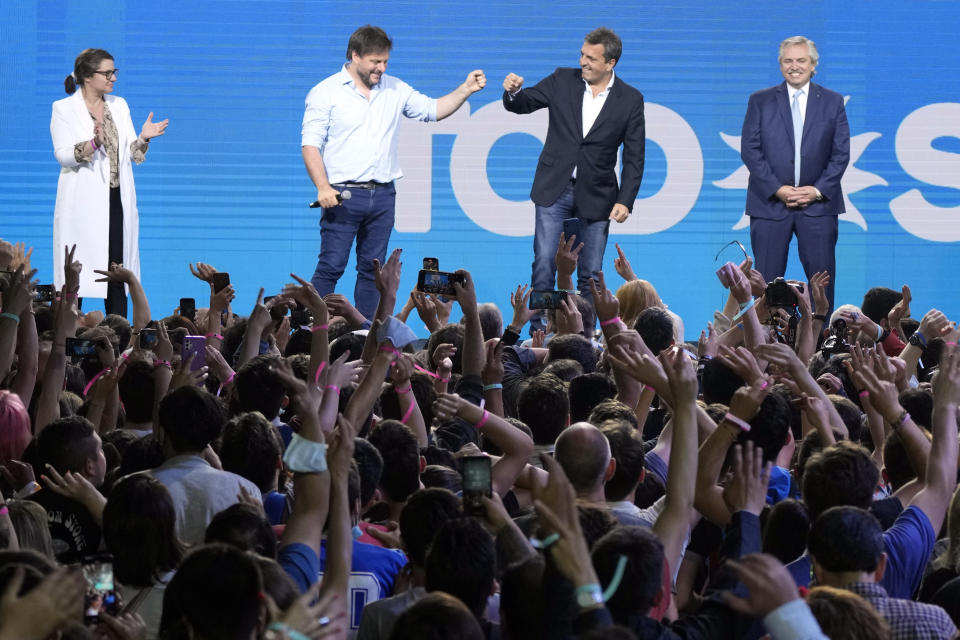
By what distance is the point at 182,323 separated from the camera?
545 centimetres

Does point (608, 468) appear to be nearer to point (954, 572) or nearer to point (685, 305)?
point (954, 572)

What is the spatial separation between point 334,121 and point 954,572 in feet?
16.3

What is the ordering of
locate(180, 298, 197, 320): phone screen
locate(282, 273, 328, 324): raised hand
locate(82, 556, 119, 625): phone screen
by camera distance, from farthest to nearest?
locate(180, 298, 197, 320): phone screen, locate(282, 273, 328, 324): raised hand, locate(82, 556, 119, 625): phone screen

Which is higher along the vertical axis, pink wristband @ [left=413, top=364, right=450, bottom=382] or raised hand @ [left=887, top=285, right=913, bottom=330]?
raised hand @ [left=887, top=285, right=913, bottom=330]

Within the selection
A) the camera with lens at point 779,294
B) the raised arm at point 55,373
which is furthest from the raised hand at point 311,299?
the camera with lens at point 779,294

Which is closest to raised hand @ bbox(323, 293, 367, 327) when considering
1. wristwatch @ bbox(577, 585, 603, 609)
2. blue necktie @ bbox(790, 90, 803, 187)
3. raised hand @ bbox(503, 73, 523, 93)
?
raised hand @ bbox(503, 73, 523, 93)

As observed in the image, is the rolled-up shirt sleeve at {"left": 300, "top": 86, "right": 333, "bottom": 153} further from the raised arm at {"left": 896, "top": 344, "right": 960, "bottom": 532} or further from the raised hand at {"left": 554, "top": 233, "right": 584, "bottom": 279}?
the raised arm at {"left": 896, "top": 344, "right": 960, "bottom": 532}

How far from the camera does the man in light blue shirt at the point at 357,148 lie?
23.2 feet

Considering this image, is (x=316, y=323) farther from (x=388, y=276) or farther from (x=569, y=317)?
(x=569, y=317)

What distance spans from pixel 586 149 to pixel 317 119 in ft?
4.72

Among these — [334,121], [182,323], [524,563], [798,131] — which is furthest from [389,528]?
[798,131]

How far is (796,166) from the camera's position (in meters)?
7.43

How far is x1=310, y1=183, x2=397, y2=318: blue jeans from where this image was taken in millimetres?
7031

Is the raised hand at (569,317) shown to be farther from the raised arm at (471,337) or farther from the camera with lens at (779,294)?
the raised arm at (471,337)
